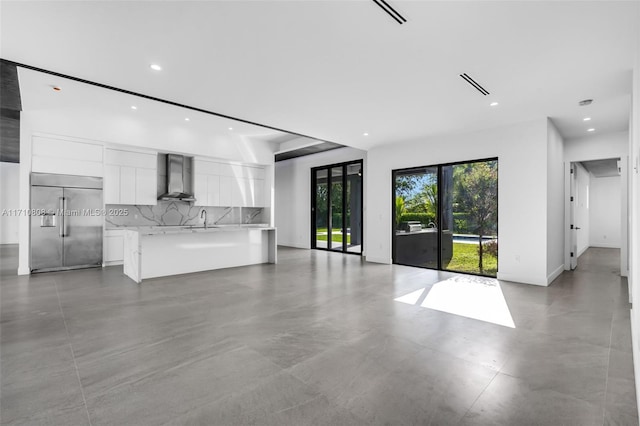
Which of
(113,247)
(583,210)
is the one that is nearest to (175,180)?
(113,247)

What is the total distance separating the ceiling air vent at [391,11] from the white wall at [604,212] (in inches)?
476

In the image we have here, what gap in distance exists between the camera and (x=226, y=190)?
820cm

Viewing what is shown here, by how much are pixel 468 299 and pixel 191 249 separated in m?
4.81

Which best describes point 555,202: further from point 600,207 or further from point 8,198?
point 8,198

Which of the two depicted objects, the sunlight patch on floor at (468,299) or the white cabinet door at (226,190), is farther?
the white cabinet door at (226,190)

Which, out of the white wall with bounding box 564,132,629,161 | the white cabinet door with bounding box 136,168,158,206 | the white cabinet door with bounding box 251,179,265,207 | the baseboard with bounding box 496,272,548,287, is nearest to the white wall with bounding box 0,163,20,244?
the white cabinet door with bounding box 136,168,158,206

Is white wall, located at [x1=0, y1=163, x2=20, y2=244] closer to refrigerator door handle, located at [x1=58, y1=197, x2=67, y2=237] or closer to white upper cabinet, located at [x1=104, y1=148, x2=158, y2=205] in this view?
refrigerator door handle, located at [x1=58, y1=197, x2=67, y2=237]

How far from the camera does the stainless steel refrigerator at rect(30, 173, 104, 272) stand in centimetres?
579

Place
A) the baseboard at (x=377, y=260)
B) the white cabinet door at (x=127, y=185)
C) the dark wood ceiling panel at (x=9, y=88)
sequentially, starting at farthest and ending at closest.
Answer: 1. the baseboard at (x=377, y=260)
2. the white cabinet door at (x=127, y=185)
3. the dark wood ceiling panel at (x=9, y=88)

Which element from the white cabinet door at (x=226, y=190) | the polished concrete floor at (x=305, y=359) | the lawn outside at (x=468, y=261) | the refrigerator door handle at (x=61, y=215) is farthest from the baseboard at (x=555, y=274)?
the refrigerator door handle at (x=61, y=215)

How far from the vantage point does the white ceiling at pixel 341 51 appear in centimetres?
242

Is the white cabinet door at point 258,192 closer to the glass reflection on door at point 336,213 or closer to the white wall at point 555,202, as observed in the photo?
the glass reflection on door at point 336,213

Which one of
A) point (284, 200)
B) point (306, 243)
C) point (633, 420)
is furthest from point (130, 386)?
point (284, 200)

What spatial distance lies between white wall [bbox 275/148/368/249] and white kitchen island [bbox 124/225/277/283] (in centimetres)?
326
